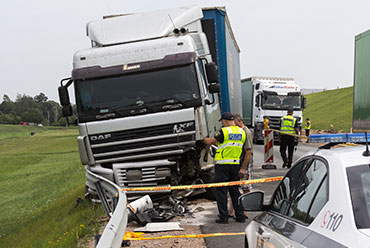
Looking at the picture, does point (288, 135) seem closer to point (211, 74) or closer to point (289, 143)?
point (289, 143)

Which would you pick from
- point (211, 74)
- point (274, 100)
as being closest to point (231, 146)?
point (211, 74)

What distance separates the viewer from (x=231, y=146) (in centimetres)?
927

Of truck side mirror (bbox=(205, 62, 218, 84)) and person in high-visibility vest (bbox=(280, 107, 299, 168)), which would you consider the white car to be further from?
person in high-visibility vest (bbox=(280, 107, 299, 168))

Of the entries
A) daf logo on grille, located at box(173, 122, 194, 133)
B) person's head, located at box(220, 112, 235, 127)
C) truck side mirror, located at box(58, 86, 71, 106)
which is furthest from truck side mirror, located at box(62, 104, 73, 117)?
person's head, located at box(220, 112, 235, 127)

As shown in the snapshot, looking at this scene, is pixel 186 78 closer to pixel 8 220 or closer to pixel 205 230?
pixel 205 230

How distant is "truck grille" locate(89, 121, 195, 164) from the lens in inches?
417

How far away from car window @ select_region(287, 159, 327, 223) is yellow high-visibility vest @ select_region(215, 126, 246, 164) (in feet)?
18.5

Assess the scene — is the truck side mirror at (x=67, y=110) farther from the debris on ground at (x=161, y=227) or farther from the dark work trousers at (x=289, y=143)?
the dark work trousers at (x=289, y=143)

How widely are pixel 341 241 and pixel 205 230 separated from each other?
671 cm

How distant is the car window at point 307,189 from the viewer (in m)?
3.12

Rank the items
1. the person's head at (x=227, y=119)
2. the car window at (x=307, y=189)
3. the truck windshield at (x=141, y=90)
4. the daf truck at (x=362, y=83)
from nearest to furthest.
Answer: the car window at (x=307, y=189) < the person's head at (x=227, y=119) < the truck windshield at (x=141, y=90) < the daf truck at (x=362, y=83)

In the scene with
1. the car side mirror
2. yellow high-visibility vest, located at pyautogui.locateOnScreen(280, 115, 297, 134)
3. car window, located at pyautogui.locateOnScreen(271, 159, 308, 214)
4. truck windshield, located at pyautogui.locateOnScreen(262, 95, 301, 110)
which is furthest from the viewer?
truck windshield, located at pyautogui.locateOnScreen(262, 95, 301, 110)

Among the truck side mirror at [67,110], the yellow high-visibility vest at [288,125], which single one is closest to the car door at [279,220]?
the truck side mirror at [67,110]

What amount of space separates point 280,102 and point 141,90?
1870 cm
